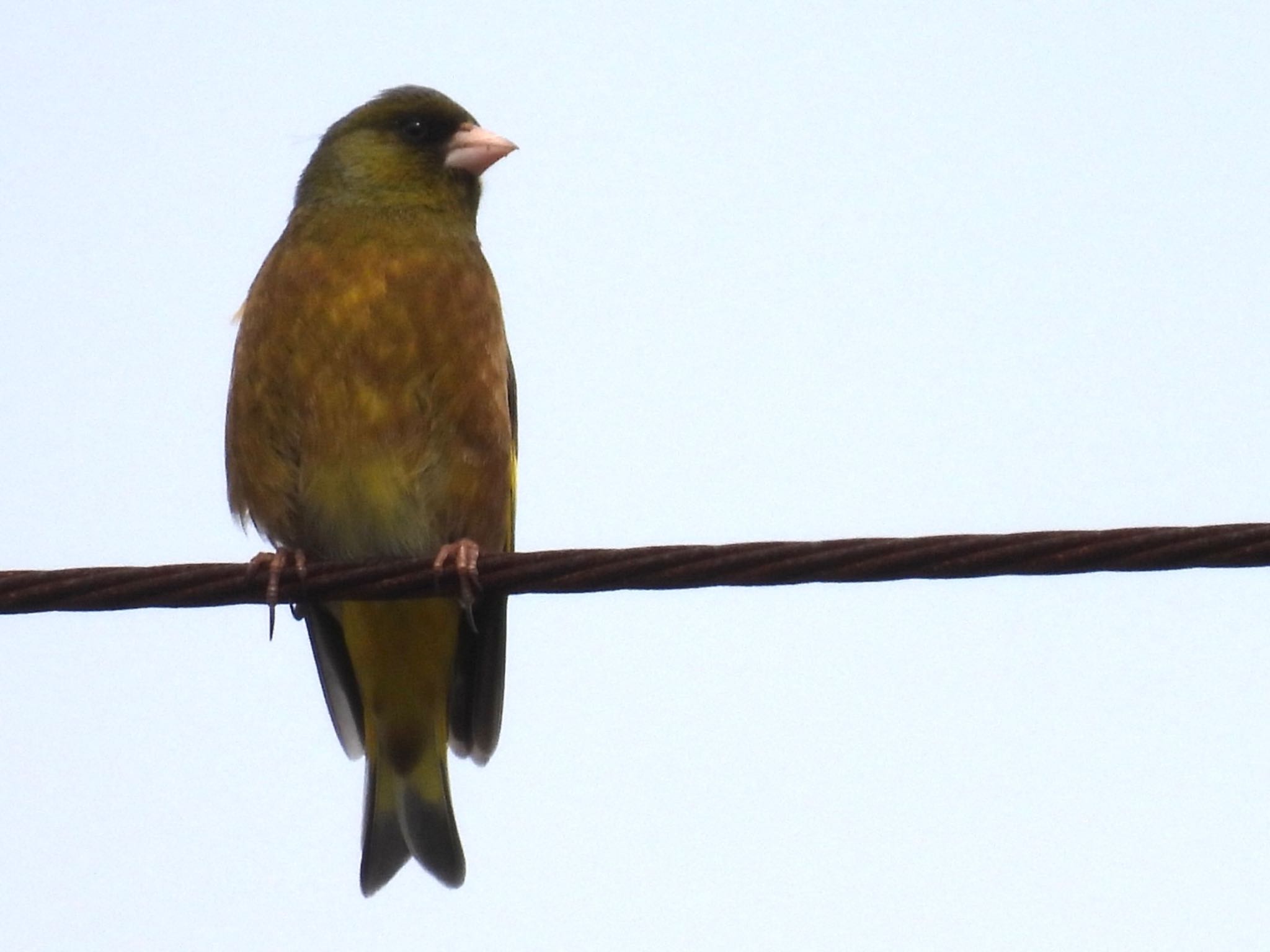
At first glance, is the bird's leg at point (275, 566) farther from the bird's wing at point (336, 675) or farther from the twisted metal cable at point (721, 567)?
the bird's wing at point (336, 675)

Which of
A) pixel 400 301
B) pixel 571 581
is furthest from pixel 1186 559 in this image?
pixel 400 301

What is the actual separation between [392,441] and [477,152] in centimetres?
137

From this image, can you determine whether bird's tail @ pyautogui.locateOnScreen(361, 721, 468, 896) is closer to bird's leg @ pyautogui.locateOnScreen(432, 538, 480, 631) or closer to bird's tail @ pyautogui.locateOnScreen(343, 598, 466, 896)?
bird's tail @ pyautogui.locateOnScreen(343, 598, 466, 896)

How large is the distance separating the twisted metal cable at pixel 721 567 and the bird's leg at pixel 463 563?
0.40m

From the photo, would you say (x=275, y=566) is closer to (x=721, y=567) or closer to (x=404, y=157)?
(x=721, y=567)

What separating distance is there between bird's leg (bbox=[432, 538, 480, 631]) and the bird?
13 mm

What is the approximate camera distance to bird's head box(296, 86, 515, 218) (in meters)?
6.16

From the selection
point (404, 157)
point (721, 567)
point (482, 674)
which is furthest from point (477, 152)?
point (721, 567)

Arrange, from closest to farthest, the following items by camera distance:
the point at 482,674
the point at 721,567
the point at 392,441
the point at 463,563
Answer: the point at 721,567, the point at 463,563, the point at 392,441, the point at 482,674

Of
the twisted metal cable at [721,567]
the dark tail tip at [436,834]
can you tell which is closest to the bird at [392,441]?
the dark tail tip at [436,834]

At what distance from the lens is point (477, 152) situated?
247 inches

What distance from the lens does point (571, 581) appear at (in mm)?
3559

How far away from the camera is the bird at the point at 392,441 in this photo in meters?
5.35

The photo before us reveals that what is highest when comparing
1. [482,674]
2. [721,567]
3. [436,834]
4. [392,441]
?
[392,441]
